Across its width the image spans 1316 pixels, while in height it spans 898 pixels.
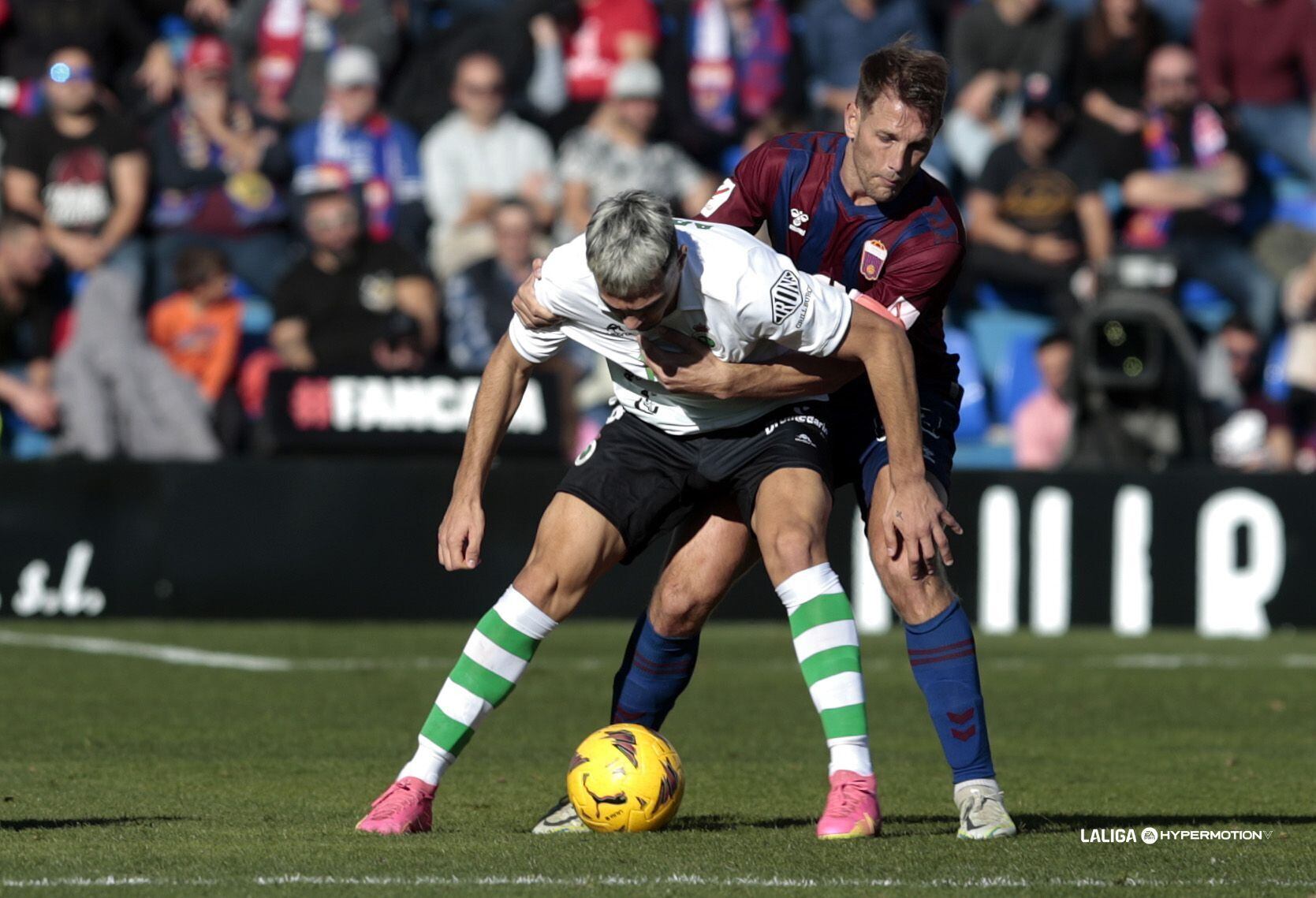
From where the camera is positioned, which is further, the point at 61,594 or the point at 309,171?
the point at 309,171

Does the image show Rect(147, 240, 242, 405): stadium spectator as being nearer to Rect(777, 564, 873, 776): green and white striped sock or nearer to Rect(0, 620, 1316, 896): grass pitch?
Rect(0, 620, 1316, 896): grass pitch

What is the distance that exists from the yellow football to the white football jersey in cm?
98

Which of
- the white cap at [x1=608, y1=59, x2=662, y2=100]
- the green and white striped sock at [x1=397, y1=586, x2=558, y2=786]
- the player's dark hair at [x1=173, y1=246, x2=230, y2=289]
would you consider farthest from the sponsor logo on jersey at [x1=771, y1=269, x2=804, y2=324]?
the white cap at [x1=608, y1=59, x2=662, y2=100]

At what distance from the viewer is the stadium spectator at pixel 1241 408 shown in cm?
1418

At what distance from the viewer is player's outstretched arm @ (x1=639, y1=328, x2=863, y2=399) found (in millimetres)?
5570

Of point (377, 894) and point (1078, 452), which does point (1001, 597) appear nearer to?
point (1078, 452)

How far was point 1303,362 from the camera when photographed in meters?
14.8

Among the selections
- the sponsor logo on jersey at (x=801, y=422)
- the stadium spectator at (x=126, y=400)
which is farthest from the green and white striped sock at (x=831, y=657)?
the stadium spectator at (x=126, y=400)

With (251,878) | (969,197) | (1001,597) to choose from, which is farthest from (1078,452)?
(251,878)

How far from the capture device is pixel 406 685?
985cm

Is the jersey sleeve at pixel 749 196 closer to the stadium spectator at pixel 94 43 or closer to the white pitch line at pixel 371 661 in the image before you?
the white pitch line at pixel 371 661

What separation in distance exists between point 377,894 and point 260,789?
2096 millimetres

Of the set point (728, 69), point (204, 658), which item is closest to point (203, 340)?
point (204, 658)

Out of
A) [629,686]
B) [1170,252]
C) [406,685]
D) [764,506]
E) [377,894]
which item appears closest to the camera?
[377,894]
